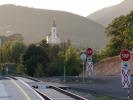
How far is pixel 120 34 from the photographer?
437 ft

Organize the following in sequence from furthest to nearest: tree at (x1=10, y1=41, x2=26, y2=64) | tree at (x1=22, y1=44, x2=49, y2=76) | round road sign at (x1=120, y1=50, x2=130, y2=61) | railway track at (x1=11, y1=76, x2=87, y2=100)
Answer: tree at (x1=10, y1=41, x2=26, y2=64), tree at (x1=22, y1=44, x2=49, y2=76), railway track at (x1=11, y1=76, x2=87, y2=100), round road sign at (x1=120, y1=50, x2=130, y2=61)

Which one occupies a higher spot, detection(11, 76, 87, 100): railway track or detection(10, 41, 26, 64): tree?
detection(10, 41, 26, 64): tree

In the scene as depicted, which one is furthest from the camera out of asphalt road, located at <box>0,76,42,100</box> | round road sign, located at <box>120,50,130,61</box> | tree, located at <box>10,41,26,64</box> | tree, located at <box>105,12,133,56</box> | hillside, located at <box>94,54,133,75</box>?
tree, located at <box>10,41,26,64</box>

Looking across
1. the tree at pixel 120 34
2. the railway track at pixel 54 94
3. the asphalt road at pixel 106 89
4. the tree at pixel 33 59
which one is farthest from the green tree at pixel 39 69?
the railway track at pixel 54 94

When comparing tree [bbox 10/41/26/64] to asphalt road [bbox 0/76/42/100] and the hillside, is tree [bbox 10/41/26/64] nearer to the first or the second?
the hillside

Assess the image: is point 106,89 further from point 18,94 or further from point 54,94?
point 18,94

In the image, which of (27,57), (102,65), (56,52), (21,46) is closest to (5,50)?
(21,46)

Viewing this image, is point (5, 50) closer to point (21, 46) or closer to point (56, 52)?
point (21, 46)

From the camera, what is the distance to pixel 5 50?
177m

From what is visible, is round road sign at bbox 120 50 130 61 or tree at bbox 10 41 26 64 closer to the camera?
round road sign at bbox 120 50 130 61

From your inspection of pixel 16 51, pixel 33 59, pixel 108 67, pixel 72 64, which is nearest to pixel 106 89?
pixel 108 67

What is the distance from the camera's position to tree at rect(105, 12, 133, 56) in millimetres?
128012

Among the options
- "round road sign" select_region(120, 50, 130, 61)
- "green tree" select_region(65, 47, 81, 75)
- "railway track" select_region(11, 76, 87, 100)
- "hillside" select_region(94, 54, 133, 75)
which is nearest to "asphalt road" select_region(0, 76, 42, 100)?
"railway track" select_region(11, 76, 87, 100)

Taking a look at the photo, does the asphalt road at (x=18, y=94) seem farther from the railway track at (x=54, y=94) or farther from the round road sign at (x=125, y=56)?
the round road sign at (x=125, y=56)
